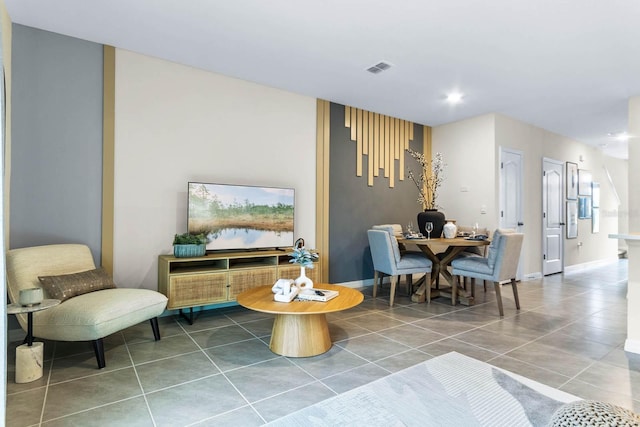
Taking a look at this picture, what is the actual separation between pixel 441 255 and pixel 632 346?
2228 millimetres

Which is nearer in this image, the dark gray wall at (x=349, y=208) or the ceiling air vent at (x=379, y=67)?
the ceiling air vent at (x=379, y=67)

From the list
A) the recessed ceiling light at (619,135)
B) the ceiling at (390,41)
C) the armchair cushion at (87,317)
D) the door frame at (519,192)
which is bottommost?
the armchair cushion at (87,317)

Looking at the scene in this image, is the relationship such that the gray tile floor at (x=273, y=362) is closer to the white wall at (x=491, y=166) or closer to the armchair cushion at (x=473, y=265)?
the armchair cushion at (x=473, y=265)

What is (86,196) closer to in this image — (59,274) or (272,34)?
(59,274)

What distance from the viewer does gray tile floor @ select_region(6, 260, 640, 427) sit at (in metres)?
1.97

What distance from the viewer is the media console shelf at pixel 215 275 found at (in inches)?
131

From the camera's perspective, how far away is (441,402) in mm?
2045

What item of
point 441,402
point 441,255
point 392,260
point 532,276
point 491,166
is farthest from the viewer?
point 532,276

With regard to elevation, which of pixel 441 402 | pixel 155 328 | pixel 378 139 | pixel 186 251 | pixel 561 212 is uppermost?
pixel 378 139

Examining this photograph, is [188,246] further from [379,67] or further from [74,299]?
[379,67]

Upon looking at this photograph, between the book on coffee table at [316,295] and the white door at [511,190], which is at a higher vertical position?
the white door at [511,190]

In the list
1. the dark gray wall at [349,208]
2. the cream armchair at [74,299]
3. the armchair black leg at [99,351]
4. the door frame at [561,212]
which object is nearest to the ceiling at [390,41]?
the dark gray wall at [349,208]

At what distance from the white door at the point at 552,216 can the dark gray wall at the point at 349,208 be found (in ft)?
9.88

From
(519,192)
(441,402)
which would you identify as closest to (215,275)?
(441,402)
